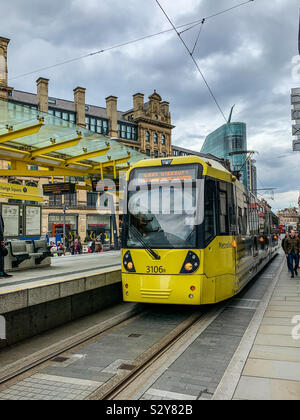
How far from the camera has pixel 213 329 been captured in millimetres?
7254

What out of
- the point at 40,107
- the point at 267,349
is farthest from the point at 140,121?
the point at 267,349

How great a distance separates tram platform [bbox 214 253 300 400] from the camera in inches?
168

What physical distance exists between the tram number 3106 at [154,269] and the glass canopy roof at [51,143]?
4.97 m

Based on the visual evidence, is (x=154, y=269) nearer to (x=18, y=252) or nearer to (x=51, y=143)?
(x=18, y=252)

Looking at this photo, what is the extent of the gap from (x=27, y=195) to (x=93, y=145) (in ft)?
9.02

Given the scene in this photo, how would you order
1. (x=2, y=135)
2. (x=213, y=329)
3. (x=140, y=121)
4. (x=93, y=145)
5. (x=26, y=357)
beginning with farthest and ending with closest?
(x=140, y=121), (x=93, y=145), (x=2, y=135), (x=213, y=329), (x=26, y=357)

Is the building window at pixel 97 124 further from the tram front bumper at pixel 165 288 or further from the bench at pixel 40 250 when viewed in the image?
the tram front bumper at pixel 165 288

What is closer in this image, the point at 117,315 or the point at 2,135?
the point at 117,315

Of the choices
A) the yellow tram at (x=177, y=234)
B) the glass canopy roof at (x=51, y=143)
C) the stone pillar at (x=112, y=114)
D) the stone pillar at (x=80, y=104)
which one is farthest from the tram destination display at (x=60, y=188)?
the stone pillar at (x=112, y=114)

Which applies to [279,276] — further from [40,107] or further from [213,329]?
[40,107]

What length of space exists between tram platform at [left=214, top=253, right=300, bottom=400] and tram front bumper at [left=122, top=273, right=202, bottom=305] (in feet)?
4.04

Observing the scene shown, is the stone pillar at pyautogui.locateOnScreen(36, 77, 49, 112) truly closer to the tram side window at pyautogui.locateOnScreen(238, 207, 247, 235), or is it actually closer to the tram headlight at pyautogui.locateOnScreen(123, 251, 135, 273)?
the tram side window at pyautogui.locateOnScreen(238, 207, 247, 235)

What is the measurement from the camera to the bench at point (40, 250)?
36.5 ft

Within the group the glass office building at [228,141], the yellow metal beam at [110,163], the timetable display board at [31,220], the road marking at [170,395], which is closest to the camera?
the road marking at [170,395]
